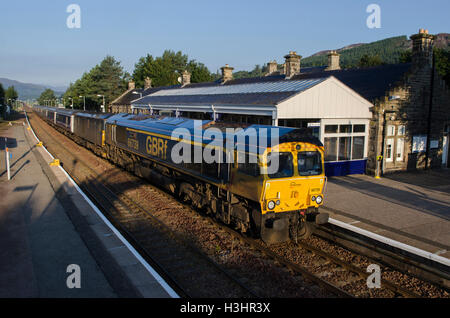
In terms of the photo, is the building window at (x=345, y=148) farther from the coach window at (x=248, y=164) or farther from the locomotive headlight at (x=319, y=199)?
the coach window at (x=248, y=164)

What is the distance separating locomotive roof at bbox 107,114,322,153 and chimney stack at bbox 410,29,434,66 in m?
13.6

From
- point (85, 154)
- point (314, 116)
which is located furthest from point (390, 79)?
point (85, 154)

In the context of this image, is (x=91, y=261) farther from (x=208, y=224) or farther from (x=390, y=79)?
(x=390, y=79)

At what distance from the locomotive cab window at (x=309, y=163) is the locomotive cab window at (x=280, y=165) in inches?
12.6

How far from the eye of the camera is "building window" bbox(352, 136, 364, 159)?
1919 cm

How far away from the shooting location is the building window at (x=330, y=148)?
1812 cm

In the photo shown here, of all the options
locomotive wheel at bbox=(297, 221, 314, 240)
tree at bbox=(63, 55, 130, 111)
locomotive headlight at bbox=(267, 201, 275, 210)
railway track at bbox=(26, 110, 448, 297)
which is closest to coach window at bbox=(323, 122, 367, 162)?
locomotive wheel at bbox=(297, 221, 314, 240)

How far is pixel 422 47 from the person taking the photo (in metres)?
19.5

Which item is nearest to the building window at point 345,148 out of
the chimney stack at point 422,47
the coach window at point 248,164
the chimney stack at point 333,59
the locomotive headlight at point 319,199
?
the chimney stack at point 422,47

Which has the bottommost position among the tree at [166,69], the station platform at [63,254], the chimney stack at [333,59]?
the station platform at [63,254]

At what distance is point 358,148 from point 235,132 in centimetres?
1097

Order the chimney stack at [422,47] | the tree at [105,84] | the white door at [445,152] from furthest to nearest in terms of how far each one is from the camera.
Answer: the tree at [105,84], the white door at [445,152], the chimney stack at [422,47]

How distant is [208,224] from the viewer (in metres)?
11.8

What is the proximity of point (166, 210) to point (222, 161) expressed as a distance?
13.1 ft
